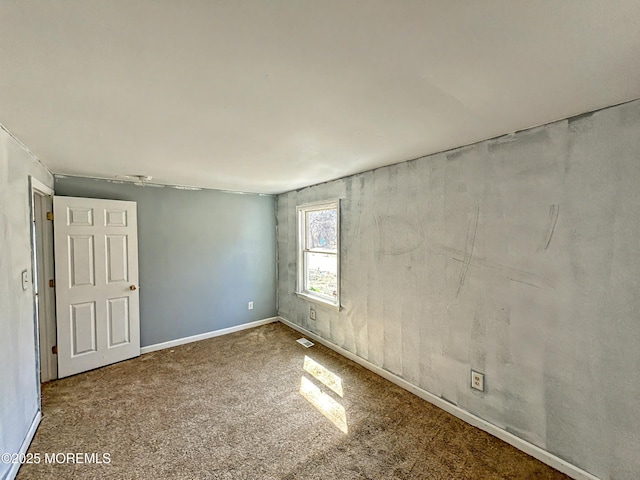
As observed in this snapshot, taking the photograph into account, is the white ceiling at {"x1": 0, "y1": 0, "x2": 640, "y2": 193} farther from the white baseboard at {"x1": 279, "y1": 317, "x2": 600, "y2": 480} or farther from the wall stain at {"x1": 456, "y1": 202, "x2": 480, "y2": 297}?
the white baseboard at {"x1": 279, "y1": 317, "x2": 600, "y2": 480}

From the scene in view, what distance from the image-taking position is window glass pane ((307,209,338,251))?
12.1 feet

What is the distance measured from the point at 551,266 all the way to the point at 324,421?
6.67 feet

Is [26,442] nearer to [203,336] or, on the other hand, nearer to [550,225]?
[203,336]

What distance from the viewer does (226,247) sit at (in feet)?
13.9

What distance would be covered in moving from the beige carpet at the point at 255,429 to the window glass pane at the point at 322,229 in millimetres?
1559

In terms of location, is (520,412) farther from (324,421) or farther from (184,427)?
(184,427)

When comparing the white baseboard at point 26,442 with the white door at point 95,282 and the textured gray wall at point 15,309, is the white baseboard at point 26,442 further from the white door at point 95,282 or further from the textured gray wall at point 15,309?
the white door at point 95,282

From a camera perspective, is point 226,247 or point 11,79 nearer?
point 11,79

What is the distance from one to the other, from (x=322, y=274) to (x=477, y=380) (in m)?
2.29

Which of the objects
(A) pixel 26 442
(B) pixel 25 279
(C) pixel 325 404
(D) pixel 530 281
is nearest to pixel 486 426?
(D) pixel 530 281

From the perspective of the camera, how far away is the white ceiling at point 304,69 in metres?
0.86

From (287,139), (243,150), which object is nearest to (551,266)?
(287,139)

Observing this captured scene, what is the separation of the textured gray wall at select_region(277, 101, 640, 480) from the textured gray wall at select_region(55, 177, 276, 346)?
92.8 inches

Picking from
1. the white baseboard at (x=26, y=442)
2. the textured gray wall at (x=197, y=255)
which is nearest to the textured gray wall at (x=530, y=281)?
the textured gray wall at (x=197, y=255)
